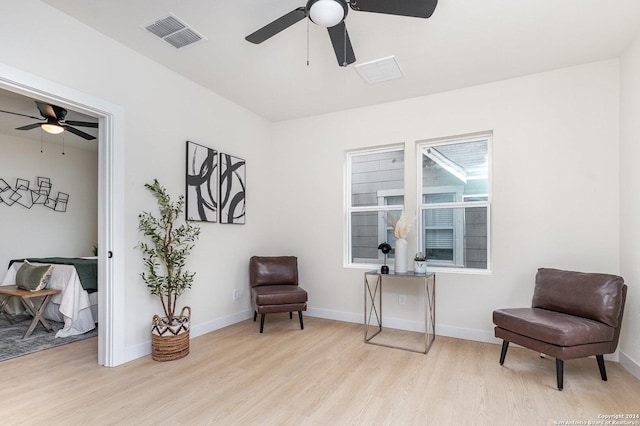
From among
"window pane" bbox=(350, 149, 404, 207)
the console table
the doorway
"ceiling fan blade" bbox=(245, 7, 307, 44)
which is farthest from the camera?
"window pane" bbox=(350, 149, 404, 207)

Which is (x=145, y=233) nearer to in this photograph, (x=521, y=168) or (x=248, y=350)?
(x=248, y=350)

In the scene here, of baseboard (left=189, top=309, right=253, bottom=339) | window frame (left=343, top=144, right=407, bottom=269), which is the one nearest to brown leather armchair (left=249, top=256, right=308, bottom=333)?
baseboard (left=189, top=309, right=253, bottom=339)

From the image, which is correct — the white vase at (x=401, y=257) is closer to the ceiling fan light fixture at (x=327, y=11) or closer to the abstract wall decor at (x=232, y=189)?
the abstract wall decor at (x=232, y=189)

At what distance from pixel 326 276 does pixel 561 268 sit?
2.55m

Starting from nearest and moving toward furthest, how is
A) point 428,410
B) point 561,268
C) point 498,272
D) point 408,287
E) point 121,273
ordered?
point 428,410 < point 121,273 < point 561,268 < point 498,272 < point 408,287

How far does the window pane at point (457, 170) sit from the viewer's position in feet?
12.1

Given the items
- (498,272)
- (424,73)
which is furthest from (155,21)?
(498,272)

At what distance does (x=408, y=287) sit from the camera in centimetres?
390

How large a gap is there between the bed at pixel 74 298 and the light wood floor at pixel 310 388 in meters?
0.47

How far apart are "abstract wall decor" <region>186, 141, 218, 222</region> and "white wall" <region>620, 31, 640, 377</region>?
3.90m

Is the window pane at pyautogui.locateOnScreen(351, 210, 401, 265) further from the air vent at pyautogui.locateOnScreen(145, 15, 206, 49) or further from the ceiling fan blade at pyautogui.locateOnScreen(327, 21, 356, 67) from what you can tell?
the air vent at pyautogui.locateOnScreen(145, 15, 206, 49)

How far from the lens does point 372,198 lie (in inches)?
171

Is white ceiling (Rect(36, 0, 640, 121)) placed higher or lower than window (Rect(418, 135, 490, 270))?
higher

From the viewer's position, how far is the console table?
3.39 metres
